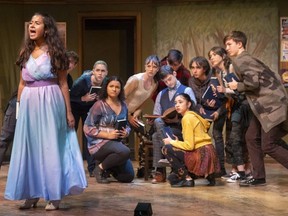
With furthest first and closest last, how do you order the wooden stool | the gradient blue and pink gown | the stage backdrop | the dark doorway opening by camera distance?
the dark doorway opening
the stage backdrop
the wooden stool
the gradient blue and pink gown

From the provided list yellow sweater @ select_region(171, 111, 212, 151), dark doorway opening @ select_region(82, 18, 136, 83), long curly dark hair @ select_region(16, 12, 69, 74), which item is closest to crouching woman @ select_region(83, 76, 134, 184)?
yellow sweater @ select_region(171, 111, 212, 151)

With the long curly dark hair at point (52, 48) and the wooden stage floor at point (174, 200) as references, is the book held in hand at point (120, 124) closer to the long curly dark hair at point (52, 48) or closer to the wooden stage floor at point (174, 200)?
the wooden stage floor at point (174, 200)

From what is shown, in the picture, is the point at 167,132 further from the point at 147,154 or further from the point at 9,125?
the point at 9,125

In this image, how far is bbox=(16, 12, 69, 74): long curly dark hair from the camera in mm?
4406

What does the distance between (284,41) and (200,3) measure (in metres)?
1.13

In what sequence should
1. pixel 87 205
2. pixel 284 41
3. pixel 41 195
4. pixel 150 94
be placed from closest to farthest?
1. pixel 41 195
2. pixel 87 205
3. pixel 150 94
4. pixel 284 41

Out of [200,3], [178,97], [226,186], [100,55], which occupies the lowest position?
[226,186]

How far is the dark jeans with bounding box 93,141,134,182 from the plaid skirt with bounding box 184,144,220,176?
616 millimetres

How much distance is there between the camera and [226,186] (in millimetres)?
5703

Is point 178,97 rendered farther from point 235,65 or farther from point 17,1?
point 17,1

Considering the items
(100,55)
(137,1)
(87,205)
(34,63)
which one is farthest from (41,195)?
(100,55)

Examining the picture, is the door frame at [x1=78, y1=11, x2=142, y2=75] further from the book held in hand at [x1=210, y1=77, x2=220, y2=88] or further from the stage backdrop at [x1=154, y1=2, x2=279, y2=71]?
the book held in hand at [x1=210, y1=77, x2=220, y2=88]

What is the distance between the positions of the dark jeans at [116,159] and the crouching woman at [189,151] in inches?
16.4

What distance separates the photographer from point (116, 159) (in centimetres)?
587
